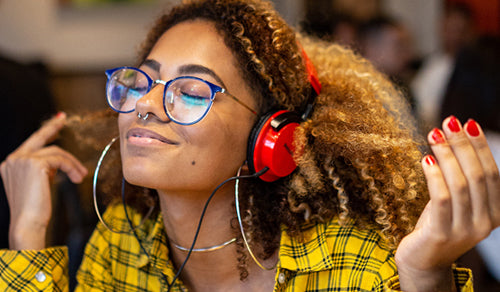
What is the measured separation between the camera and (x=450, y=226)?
3.03 feet

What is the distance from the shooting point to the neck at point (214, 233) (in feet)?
4.40

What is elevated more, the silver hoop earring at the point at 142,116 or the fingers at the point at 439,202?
the silver hoop earring at the point at 142,116

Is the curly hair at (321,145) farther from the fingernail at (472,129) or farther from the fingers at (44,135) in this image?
the fingers at (44,135)

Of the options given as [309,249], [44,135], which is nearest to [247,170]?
[309,249]

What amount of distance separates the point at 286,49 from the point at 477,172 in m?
0.61

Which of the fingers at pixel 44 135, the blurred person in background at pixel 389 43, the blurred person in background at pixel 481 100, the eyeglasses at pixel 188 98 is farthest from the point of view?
the blurred person in background at pixel 389 43

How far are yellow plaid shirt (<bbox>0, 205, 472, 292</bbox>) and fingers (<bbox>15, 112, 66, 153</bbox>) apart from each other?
287mm

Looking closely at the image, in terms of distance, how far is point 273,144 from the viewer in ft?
3.99

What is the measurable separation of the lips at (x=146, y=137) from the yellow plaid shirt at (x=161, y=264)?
339mm

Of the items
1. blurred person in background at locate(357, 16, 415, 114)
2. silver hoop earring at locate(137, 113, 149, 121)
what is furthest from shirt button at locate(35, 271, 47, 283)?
blurred person in background at locate(357, 16, 415, 114)

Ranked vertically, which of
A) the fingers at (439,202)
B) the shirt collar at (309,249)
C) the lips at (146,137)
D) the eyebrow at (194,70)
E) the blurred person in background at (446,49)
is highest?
the eyebrow at (194,70)

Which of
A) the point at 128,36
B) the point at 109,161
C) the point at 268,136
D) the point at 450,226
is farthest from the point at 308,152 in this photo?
the point at 128,36

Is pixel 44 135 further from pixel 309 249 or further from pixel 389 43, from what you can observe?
pixel 389 43

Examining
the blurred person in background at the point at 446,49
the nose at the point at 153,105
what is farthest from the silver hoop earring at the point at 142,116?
the blurred person in background at the point at 446,49
